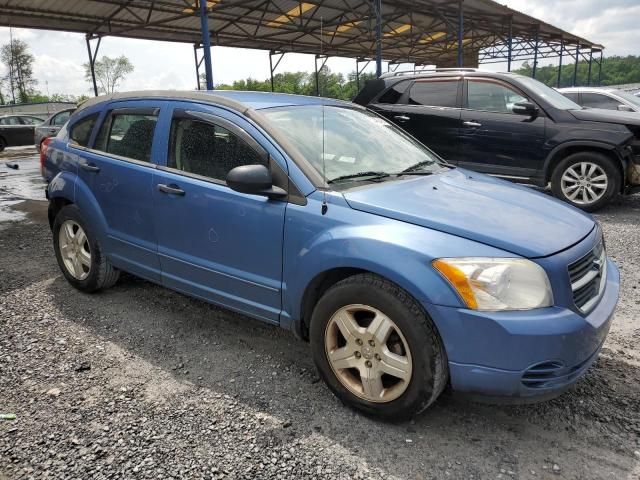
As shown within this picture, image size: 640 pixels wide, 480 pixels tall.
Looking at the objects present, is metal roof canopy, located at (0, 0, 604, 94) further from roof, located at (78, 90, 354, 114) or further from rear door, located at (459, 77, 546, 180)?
roof, located at (78, 90, 354, 114)

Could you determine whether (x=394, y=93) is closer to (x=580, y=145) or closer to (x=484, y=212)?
(x=580, y=145)

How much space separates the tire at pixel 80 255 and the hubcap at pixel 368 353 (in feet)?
7.41

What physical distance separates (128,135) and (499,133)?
500 cm

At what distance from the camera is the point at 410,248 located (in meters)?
2.24

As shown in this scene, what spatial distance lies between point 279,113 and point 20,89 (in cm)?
6645

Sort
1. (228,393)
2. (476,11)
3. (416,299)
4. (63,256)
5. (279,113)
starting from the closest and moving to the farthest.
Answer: (416,299) → (228,393) → (279,113) → (63,256) → (476,11)

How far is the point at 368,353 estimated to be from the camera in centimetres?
241

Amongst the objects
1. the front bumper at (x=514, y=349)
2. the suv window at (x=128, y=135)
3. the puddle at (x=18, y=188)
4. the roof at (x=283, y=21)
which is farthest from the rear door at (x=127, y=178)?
the roof at (x=283, y=21)

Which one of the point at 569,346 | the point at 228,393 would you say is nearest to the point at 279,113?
the point at 228,393

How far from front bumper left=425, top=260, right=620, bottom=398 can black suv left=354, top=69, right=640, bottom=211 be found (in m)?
4.99

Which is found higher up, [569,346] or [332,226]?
[332,226]

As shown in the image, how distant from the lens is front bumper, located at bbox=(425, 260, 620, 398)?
6.81 ft

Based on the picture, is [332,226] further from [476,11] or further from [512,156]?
[476,11]

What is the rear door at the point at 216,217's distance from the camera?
9.14 feet
